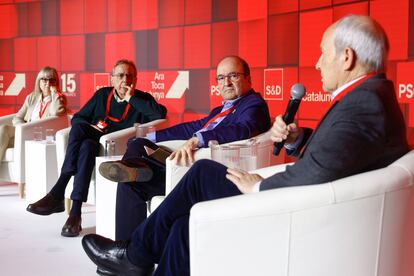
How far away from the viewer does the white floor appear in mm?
3092

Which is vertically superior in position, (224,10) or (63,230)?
(224,10)

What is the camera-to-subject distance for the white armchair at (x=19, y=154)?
4.70 meters

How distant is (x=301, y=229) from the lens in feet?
5.50

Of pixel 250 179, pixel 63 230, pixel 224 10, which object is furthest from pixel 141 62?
pixel 250 179

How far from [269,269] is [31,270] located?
1.78 metres

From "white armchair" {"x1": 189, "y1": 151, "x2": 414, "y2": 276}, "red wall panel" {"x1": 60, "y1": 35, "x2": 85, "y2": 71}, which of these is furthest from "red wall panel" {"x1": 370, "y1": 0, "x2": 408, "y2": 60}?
"red wall panel" {"x1": 60, "y1": 35, "x2": 85, "y2": 71}

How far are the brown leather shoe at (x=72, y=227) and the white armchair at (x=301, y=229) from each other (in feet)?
7.10

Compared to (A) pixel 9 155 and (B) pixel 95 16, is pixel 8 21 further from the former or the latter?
(A) pixel 9 155

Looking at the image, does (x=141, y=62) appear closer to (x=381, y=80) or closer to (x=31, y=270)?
(x=31, y=270)

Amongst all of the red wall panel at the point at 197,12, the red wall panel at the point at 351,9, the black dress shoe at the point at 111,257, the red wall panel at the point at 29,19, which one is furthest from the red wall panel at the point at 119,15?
the black dress shoe at the point at 111,257

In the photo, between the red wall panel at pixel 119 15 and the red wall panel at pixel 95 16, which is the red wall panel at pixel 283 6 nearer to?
the red wall panel at pixel 119 15

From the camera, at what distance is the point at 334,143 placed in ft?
5.74

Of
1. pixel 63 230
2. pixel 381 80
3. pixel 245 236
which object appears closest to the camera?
pixel 245 236

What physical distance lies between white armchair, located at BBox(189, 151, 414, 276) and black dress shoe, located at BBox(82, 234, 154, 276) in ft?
2.25
